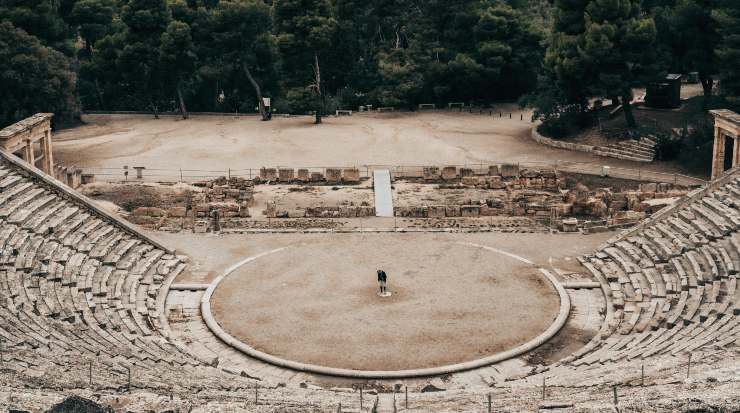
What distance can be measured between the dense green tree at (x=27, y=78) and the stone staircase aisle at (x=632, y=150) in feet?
117

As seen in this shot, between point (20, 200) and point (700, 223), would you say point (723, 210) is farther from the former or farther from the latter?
point (20, 200)

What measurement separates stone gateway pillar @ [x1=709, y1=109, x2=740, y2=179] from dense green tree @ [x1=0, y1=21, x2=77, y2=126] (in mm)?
41285

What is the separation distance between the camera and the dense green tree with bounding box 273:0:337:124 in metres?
68.4

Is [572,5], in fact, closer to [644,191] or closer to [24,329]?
[644,191]

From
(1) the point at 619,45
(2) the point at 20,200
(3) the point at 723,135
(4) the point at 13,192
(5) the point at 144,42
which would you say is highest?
(1) the point at 619,45

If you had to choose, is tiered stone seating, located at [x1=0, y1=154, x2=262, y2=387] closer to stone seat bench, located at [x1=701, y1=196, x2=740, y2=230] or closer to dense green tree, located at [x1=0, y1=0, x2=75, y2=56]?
stone seat bench, located at [x1=701, y1=196, x2=740, y2=230]

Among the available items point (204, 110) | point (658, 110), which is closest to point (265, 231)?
point (658, 110)

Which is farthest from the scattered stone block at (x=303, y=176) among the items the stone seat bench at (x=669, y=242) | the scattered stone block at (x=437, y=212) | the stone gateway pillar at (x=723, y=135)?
the stone gateway pillar at (x=723, y=135)

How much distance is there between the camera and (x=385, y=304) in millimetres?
32062

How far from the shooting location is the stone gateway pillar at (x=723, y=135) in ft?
140

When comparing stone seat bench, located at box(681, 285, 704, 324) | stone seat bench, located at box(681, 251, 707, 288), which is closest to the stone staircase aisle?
stone seat bench, located at box(681, 251, 707, 288)

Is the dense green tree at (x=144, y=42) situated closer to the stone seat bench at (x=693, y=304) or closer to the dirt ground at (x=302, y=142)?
Answer: the dirt ground at (x=302, y=142)

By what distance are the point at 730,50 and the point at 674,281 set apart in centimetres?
2475

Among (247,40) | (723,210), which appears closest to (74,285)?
(723,210)
